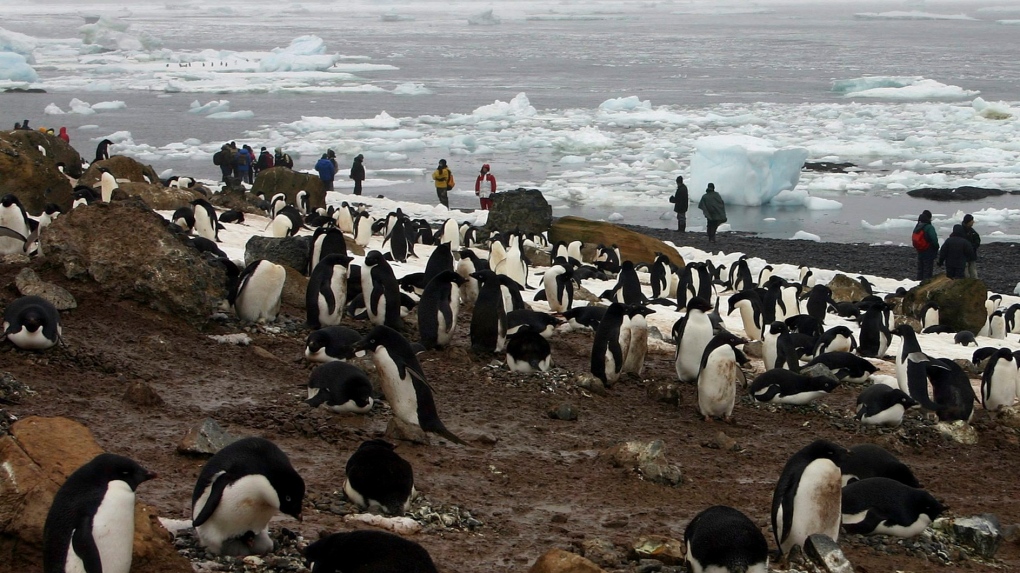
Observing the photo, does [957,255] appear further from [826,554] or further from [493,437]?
[826,554]

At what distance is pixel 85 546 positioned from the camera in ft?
9.78

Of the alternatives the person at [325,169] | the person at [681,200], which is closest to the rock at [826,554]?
the person at [681,200]

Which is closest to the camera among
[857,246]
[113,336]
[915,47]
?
[113,336]

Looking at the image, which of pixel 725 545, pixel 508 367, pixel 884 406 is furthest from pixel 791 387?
pixel 725 545

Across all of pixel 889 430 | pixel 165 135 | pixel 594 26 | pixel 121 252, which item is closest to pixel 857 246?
pixel 889 430

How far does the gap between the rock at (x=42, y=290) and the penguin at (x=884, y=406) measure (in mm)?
5318

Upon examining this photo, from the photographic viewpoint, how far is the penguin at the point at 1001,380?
7746mm

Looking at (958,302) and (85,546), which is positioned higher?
(85,546)

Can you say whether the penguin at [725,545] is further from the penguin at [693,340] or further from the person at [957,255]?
the person at [957,255]

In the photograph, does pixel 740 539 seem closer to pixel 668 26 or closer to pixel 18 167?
pixel 18 167

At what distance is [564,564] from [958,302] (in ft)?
35.8

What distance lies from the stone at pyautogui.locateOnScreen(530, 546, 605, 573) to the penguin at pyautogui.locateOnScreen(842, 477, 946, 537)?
6.11 feet

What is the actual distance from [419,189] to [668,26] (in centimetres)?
10013

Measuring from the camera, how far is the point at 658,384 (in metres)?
7.37
